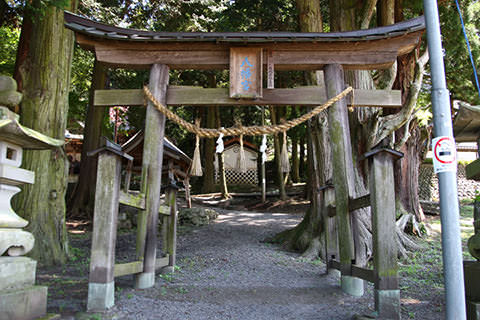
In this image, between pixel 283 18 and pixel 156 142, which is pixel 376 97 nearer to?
pixel 156 142

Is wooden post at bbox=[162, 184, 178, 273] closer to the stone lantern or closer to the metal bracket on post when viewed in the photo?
the metal bracket on post

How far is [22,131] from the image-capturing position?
3.18m

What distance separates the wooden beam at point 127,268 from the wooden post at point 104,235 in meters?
0.16

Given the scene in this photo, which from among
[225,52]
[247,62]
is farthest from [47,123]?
[247,62]

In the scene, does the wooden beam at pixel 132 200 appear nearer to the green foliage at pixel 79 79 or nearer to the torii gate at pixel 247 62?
the torii gate at pixel 247 62

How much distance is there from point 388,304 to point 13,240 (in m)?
3.35

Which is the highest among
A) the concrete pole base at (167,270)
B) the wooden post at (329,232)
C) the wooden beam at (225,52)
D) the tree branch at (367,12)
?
the tree branch at (367,12)

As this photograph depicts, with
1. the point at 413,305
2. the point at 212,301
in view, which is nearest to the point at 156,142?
the point at 212,301

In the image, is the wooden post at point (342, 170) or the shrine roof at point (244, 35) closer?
the wooden post at point (342, 170)

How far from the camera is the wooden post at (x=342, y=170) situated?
4.59 metres

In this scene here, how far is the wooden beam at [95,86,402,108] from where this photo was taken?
16.8 ft

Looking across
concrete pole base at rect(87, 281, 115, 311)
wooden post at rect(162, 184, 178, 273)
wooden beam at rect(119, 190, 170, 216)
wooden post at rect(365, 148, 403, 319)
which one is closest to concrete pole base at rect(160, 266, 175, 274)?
wooden post at rect(162, 184, 178, 273)

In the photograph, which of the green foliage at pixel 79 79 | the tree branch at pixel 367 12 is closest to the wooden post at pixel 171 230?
the tree branch at pixel 367 12

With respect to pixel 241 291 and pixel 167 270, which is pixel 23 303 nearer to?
pixel 241 291
